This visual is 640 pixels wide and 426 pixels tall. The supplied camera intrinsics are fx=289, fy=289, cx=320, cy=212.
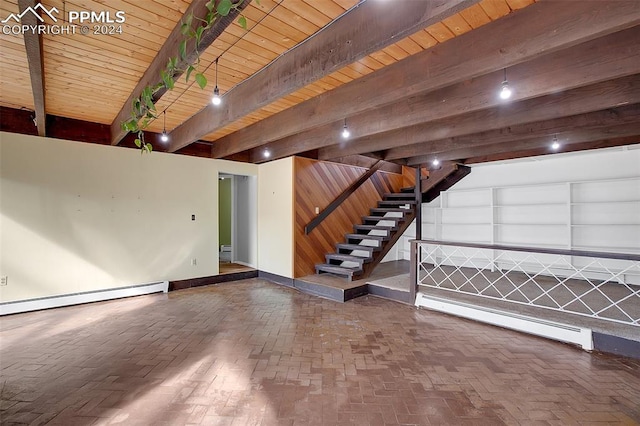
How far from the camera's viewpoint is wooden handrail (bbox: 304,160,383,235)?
584 centimetres

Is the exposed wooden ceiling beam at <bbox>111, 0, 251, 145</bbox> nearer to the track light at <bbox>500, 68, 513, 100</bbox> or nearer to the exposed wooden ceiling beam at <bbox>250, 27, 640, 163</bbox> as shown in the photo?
the track light at <bbox>500, 68, 513, 100</bbox>

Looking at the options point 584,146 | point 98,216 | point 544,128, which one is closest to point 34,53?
point 98,216

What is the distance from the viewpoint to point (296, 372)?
8.61 feet

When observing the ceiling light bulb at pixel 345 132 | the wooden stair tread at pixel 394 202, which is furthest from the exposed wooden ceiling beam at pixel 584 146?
the ceiling light bulb at pixel 345 132

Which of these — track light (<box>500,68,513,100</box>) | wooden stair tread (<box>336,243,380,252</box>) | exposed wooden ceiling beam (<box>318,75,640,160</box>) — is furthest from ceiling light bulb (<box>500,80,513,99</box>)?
wooden stair tread (<box>336,243,380,252</box>)

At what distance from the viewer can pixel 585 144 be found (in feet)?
16.5

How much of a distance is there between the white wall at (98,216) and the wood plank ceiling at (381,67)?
796 millimetres

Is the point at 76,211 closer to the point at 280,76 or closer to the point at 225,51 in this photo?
the point at 225,51

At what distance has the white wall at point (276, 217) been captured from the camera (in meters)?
5.68

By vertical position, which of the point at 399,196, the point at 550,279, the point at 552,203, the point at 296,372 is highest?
the point at 399,196

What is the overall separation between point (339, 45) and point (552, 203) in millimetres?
5987

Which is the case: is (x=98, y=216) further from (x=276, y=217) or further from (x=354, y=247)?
(x=354, y=247)

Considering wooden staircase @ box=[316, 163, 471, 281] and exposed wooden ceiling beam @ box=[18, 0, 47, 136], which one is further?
wooden staircase @ box=[316, 163, 471, 281]

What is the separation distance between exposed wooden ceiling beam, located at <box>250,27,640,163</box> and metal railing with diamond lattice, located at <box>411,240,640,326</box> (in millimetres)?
1838
